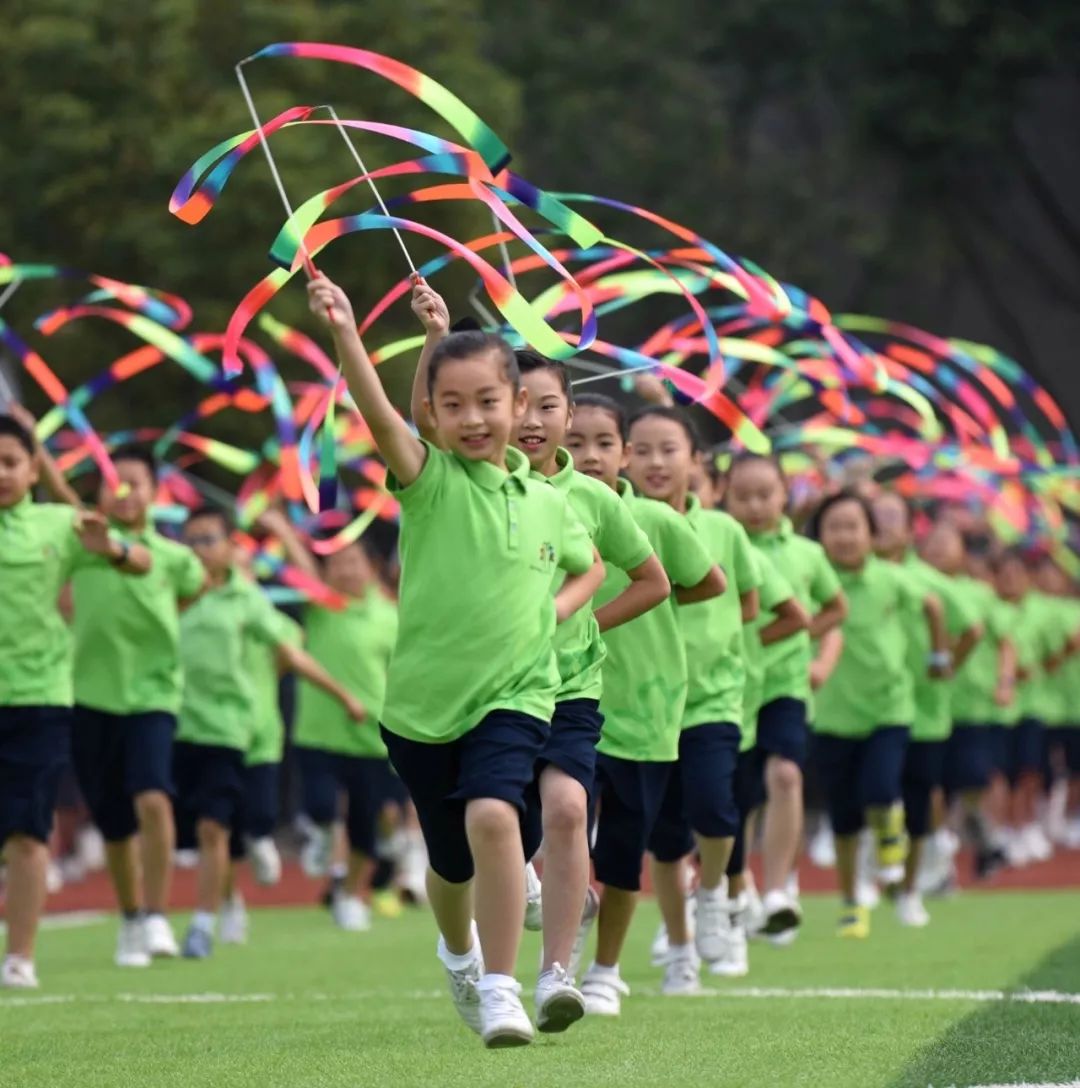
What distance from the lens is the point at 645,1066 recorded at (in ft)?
23.9

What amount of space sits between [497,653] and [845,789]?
737 centimetres

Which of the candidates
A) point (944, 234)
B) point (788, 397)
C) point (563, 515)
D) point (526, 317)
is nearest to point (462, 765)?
point (563, 515)

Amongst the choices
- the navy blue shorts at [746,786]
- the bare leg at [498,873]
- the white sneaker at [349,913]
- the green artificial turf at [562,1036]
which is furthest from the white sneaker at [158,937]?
the bare leg at [498,873]

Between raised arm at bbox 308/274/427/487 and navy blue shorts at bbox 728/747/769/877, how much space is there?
4917 millimetres

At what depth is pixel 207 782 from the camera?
535 inches

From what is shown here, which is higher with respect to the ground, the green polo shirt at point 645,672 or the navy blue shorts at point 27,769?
the green polo shirt at point 645,672

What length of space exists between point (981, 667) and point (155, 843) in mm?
8112

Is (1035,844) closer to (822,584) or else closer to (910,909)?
(910,909)

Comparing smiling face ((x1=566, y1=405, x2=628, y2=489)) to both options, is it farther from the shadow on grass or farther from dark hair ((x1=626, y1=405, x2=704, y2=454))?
the shadow on grass

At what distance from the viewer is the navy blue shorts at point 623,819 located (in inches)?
355

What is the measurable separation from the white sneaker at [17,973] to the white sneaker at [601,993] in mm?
2608

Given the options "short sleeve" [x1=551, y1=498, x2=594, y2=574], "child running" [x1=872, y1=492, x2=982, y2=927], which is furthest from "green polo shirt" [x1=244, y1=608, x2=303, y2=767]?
"short sleeve" [x1=551, y1=498, x2=594, y2=574]

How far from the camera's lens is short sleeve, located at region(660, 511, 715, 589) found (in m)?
8.92

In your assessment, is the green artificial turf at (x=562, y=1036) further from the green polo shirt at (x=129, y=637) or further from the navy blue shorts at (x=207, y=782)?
the green polo shirt at (x=129, y=637)
